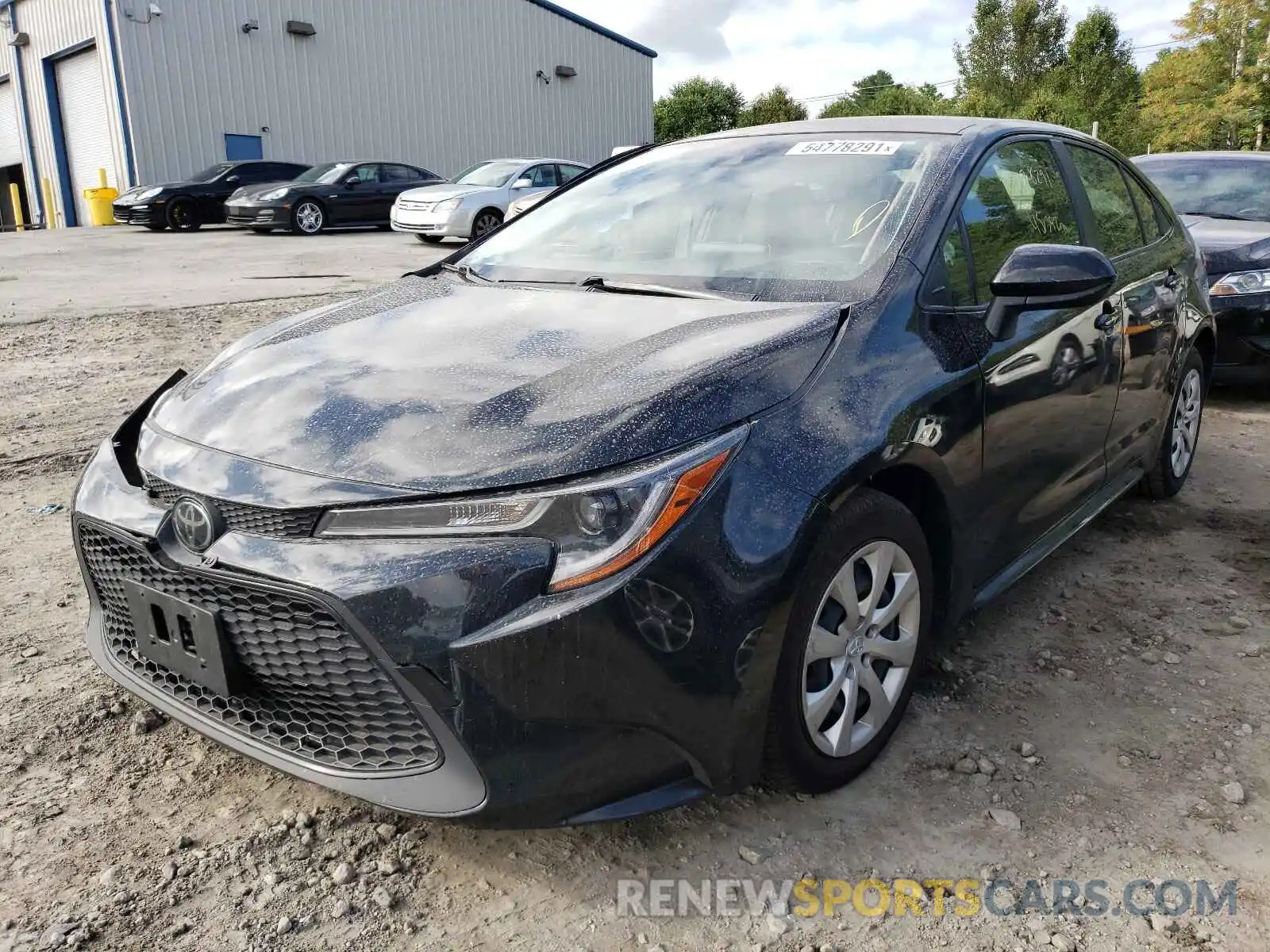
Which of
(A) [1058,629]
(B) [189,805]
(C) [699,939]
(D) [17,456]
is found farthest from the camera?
(D) [17,456]

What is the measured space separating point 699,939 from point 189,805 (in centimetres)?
120

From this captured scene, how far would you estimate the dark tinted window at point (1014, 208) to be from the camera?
109 inches

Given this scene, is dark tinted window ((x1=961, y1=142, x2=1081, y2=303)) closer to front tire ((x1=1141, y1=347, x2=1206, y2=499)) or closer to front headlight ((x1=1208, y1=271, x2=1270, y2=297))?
front tire ((x1=1141, y1=347, x2=1206, y2=499))

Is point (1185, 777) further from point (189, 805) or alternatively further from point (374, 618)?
point (189, 805)

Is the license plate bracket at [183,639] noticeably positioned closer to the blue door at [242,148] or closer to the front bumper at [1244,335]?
the front bumper at [1244,335]

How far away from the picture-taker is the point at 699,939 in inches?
77.5

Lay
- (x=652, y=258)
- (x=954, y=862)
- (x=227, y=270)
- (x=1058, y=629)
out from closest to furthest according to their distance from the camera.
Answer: (x=954, y=862)
(x=652, y=258)
(x=1058, y=629)
(x=227, y=270)

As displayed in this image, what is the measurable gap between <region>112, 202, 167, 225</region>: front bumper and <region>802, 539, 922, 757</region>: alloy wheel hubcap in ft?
62.6

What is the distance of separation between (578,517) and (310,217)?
57.9 feet

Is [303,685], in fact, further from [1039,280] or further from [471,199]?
[471,199]

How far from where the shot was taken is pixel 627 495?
184 centimetres

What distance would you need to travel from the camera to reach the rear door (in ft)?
11.3

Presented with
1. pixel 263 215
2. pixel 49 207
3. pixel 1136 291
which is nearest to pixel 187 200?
pixel 263 215

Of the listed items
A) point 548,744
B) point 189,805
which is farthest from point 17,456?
point 548,744
